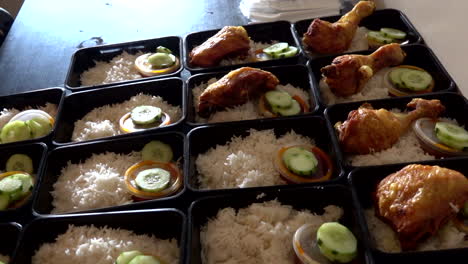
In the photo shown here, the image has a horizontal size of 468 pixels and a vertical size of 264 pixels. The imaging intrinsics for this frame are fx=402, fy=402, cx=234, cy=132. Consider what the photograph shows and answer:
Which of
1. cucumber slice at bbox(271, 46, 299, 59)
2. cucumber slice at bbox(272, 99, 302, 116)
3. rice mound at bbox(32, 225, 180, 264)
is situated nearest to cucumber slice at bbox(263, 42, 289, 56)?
cucumber slice at bbox(271, 46, 299, 59)

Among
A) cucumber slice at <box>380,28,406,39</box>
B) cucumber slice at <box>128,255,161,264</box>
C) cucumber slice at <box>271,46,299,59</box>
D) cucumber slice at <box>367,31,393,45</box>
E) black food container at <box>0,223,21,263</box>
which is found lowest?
black food container at <box>0,223,21,263</box>

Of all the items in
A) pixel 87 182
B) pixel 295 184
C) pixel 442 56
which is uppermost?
pixel 442 56

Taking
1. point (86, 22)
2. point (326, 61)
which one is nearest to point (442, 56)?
point (326, 61)

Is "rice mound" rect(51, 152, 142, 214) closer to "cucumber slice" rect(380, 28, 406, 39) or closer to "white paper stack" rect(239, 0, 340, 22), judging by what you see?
"white paper stack" rect(239, 0, 340, 22)

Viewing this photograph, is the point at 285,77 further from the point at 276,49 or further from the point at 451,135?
the point at 451,135

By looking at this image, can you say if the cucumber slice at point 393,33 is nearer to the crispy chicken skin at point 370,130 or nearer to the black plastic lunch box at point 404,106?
the black plastic lunch box at point 404,106

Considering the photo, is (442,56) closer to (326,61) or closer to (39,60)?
(326,61)
